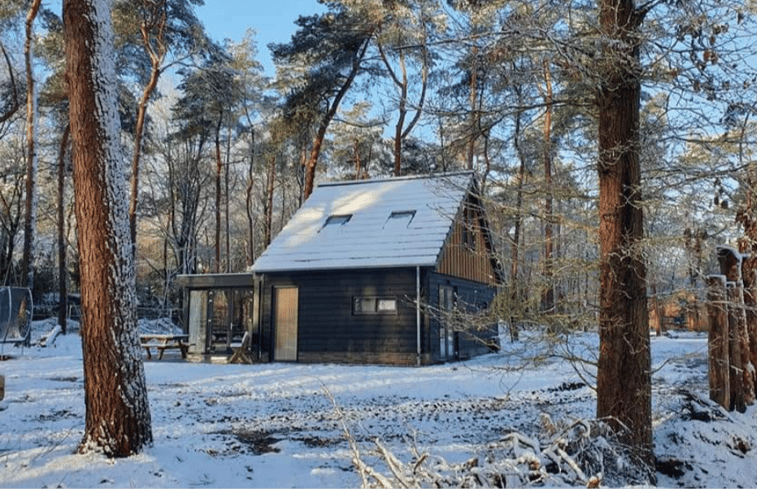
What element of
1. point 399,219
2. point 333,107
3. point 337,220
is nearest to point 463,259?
point 399,219

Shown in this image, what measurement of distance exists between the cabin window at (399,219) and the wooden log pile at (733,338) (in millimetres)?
9185

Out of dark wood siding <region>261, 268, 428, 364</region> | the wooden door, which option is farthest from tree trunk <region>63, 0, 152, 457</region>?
the wooden door

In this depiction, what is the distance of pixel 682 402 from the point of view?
6305 millimetres

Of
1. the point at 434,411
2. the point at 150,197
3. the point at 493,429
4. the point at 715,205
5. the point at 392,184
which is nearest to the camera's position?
the point at 715,205

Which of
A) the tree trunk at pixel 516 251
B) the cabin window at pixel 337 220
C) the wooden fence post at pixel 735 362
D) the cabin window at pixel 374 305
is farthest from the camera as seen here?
the cabin window at pixel 337 220

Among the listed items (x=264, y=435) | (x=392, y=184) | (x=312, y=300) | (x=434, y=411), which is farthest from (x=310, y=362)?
(x=264, y=435)

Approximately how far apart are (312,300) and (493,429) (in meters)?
9.18

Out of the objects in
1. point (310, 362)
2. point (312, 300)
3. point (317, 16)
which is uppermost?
point (317, 16)


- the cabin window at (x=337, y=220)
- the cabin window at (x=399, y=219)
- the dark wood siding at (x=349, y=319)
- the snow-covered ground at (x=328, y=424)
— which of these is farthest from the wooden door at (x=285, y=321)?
the snow-covered ground at (x=328, y=424)

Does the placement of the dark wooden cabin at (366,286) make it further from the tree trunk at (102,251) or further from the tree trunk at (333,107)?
the tree trunk at (102,251)

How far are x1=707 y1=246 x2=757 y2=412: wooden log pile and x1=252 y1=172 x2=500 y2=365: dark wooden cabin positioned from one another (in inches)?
262

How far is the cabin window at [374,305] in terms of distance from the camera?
14.9 m

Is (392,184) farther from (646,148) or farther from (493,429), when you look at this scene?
(646,148)

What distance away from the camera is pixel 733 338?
7.12 m
